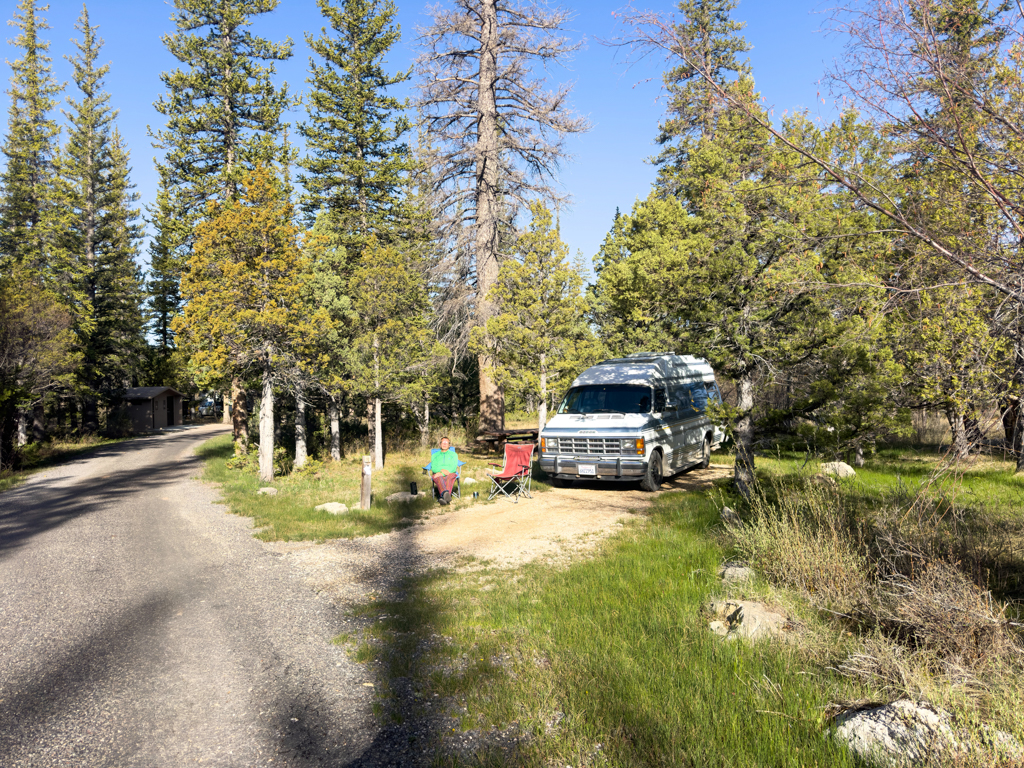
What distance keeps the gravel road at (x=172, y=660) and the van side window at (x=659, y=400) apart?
25.6 feet

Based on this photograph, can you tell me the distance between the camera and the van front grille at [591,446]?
450 inches

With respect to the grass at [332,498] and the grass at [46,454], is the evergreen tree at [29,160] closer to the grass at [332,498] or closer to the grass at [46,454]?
the grass at [46,454]

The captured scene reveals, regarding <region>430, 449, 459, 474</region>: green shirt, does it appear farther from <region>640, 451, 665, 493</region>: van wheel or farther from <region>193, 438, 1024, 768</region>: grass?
<region>193, 438, 1024, 768</region>: grass

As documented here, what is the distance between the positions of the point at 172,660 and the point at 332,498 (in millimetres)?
8326

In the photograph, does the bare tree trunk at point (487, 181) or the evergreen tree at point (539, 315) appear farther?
the bare tree trunk at point (487, 181)

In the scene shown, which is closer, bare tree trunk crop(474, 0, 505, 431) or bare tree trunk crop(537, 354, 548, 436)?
bare tree trunk crop(537, 354, 548, 436)

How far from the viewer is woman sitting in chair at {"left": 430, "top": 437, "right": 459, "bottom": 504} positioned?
1145 centimetres

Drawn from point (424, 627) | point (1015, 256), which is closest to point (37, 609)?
point (424, 627)

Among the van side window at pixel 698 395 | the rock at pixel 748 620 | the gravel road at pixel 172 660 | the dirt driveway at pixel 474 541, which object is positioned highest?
the van side window at pixel 698 395

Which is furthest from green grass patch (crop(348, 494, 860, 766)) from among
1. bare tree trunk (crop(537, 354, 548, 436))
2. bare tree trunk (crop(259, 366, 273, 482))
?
bare tree trunk (crop(259, 366, 273, 482))

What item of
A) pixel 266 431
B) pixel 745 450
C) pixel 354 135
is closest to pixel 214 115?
pixel 354 135

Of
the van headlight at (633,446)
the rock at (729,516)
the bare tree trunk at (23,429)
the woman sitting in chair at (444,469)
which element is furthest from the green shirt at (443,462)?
the bare tree trunk at (23,429)

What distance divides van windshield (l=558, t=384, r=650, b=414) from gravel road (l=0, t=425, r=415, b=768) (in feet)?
23.3

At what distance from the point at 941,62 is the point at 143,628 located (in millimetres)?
7367
